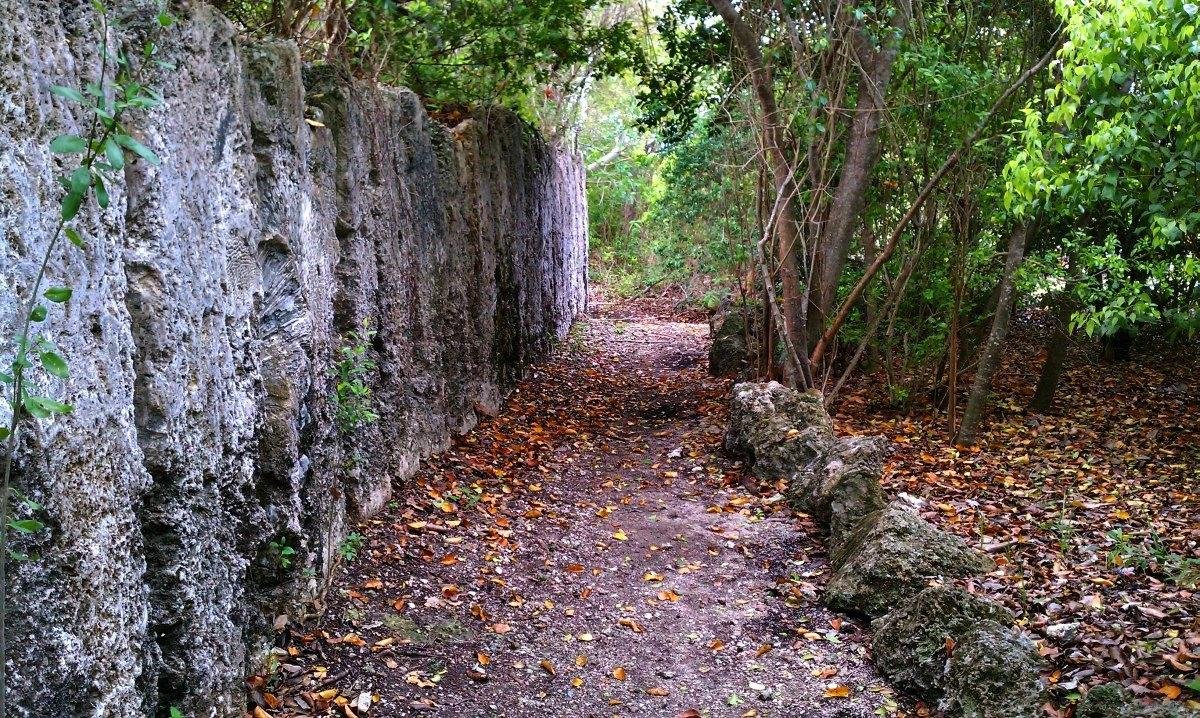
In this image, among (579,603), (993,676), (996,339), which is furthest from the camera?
(996,339)

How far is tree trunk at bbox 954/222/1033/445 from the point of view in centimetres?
698

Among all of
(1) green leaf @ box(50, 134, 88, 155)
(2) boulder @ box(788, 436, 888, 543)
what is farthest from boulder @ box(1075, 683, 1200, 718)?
(1) green leaf @ box(50, 134, 88, 155)

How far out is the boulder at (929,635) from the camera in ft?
12.4

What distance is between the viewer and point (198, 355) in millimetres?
3012

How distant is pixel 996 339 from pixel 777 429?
2050mm

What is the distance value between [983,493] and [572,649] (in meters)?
3.62

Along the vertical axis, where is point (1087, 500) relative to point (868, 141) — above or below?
below

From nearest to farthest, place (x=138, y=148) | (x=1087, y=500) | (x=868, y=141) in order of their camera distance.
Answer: (x=138, y=148) < (x=1087, y=500) < (x=868, y=141)

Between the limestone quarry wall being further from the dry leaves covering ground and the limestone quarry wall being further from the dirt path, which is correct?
the dry leaves covering ground

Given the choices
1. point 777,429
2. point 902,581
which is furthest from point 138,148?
point 777,429

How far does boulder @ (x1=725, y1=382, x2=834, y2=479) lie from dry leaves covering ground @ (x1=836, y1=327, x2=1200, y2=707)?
2.22 ft

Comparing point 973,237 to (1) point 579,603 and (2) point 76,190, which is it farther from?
(2) point 76,190

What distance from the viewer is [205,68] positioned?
317 cm

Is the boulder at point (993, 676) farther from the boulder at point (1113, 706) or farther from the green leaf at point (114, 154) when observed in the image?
the green leaf at point (114, 154)
